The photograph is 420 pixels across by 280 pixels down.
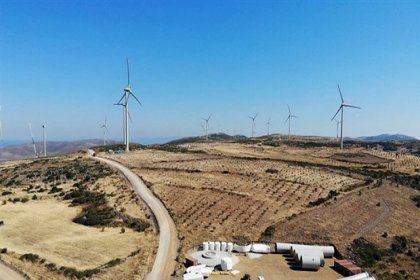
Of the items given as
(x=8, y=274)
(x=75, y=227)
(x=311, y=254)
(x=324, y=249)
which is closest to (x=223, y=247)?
(x=311, y=254)

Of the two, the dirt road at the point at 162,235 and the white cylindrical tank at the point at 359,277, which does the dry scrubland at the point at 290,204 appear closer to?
the dirt road at the point at 162,235

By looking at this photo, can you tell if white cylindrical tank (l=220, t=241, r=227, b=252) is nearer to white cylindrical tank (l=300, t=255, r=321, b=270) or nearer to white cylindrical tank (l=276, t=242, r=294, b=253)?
white cylindrical tank (l=276, t=242, r=294, b=253)

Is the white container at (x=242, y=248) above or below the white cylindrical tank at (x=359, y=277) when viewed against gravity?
above

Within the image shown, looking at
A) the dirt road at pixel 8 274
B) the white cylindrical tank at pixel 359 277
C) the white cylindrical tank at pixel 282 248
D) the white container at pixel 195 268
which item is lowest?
the white cylindrical tank at pixel 359 277

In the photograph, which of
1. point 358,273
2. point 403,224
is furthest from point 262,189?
point 358,273

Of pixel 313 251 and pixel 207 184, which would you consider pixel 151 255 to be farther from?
pixel 207 184

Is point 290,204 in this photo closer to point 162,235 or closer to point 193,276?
point 162,235

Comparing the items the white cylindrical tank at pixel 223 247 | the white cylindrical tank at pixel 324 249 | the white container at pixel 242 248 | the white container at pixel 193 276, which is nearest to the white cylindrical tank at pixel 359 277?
the white cylindrical tank at pixel 324 249
